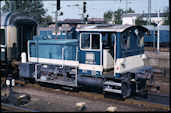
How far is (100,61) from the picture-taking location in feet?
35.1

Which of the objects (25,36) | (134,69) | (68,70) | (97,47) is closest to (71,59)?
(68,70)

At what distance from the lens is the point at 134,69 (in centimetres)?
1117

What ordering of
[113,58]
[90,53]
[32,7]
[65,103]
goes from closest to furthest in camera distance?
[65,103] → [90,53] → [113,58] → [32,7]

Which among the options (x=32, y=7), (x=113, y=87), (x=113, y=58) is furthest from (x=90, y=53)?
(x=32, y=7)

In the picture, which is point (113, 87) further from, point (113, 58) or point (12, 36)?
point (12, 36)

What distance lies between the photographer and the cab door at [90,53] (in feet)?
35.0

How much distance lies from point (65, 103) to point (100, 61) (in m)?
2.33

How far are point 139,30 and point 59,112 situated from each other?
5.44 metres

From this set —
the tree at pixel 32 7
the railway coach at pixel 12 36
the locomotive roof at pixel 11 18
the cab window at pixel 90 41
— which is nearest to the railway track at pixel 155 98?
the cab window at pixel 90 41

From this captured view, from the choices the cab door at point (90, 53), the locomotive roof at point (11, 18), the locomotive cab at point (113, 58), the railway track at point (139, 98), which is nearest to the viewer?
the railway track at point (139, 98)

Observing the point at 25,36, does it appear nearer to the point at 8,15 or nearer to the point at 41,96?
the point at 8,15

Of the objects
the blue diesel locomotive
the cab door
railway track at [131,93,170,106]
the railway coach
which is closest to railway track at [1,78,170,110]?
railway track at [131,93,170,106]

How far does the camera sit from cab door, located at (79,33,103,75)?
10.7 meters

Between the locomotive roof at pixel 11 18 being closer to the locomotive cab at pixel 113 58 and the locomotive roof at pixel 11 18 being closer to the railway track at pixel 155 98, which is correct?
the locomotive cab at pixel 113 58
